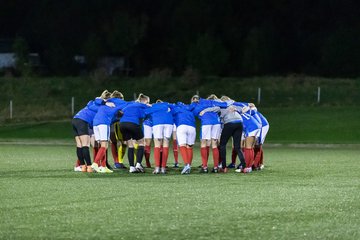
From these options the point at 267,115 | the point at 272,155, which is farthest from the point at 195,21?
the point at 272,155

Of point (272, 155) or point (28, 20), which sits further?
point (28, 20)

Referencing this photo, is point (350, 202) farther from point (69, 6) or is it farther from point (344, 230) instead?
point (69, 6)

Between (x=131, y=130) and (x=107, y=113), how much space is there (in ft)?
2.44

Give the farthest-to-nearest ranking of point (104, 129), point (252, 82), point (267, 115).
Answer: point (252, 82)
point (267, 115)
point (104, 129)

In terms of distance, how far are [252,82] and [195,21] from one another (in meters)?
35.2

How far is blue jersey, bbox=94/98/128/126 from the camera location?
26703 mm

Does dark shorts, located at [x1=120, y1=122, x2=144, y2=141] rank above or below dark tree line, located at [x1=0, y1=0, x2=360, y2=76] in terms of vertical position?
below

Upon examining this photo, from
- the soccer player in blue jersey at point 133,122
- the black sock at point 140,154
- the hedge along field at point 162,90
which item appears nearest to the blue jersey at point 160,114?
the soccer player in blue jersey at point 133,122

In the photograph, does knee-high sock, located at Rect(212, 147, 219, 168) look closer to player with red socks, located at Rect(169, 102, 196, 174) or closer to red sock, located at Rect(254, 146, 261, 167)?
player with red socks, located at Rect(169, 102, 196, 174)

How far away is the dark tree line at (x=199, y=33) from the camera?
332 ft

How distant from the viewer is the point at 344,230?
1461 cm

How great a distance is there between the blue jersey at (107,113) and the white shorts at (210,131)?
213 cm

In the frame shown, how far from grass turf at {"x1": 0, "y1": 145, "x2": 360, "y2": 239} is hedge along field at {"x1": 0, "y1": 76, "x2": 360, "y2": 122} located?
124ft

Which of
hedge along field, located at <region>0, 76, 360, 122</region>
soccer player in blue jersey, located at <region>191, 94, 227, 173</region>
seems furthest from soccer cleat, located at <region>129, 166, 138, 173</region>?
hedge along field, located at <region>0, 76, 360, 122</region>
